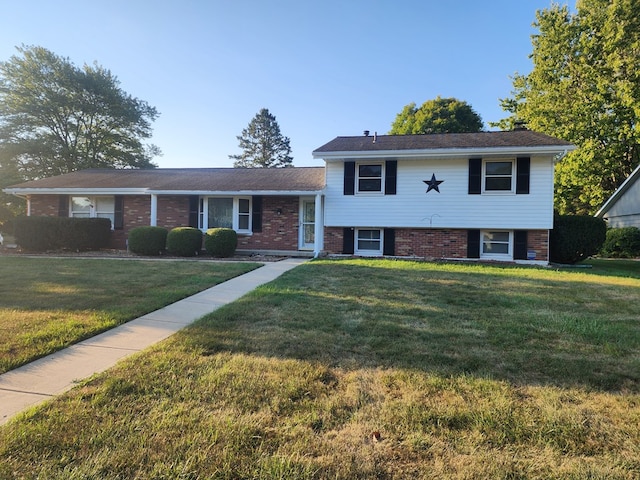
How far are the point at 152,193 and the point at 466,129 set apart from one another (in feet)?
89.3

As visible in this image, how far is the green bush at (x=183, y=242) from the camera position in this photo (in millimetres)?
12562

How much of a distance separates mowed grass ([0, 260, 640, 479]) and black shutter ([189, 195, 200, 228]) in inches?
417

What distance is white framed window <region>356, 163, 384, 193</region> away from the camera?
13359 mm

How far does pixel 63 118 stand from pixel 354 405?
3388cm

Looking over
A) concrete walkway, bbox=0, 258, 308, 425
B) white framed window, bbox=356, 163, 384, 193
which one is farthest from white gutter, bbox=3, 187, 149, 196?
concrete walkway, bbox=0, 258, 308, 425

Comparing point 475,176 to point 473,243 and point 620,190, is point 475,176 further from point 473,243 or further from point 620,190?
point 620,190

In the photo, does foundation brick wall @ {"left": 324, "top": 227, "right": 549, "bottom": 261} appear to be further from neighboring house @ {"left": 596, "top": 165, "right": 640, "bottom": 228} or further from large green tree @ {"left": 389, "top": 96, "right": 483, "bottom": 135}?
large green tree @ {"left": 389, "top": 96, "right": 483, "bottom": 135}

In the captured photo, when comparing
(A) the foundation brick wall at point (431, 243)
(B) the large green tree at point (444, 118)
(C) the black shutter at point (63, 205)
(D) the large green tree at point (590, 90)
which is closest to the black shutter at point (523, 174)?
(A) the foundation brick wall at point (431, 243)

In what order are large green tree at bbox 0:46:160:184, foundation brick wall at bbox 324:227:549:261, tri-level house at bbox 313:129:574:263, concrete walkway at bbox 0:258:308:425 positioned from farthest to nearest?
large green tree at bbox 0:46:160:184 → foundation brick wall at bbox 324:227:549:261 → tri-level house at bbox 313:129:574:263 → concrete walkway at bbox 0:258:308:425

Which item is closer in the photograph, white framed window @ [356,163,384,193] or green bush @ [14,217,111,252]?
green bush @ [14,217,111,252]

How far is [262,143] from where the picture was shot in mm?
51406

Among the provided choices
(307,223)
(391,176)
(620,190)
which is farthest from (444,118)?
(307,223)

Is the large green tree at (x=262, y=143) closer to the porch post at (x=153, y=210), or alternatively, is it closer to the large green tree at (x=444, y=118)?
the large green tree at (x=444, y=118)

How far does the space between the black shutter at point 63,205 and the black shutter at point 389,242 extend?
13.6 m
